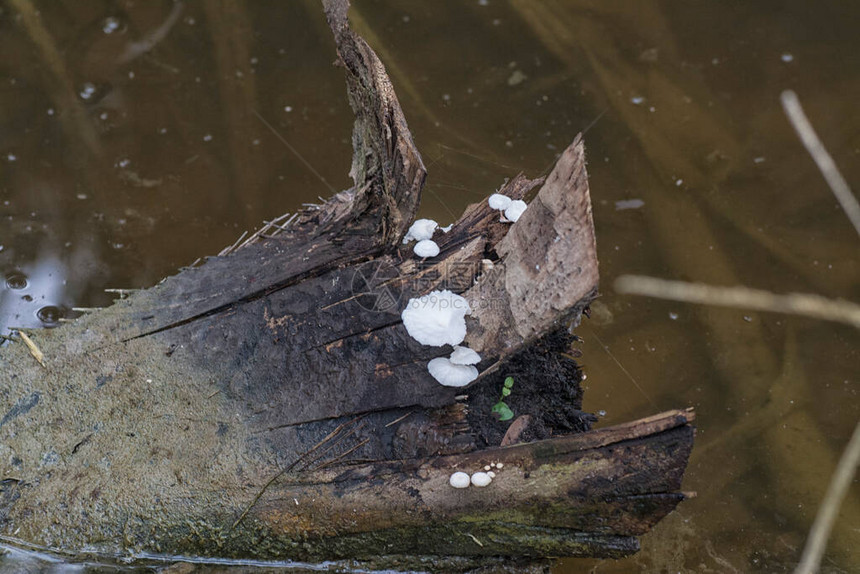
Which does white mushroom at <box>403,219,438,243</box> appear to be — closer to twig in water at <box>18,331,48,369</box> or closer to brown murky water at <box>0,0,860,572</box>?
brown murky water at <box>0,0,860,572</box>

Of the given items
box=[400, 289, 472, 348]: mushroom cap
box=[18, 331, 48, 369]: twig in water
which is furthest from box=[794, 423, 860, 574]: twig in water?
box=[18, 331, 48, 369]: twig in water

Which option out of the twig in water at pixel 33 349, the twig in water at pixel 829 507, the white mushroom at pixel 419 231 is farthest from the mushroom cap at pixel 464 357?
the twig in water at pixel 829 507

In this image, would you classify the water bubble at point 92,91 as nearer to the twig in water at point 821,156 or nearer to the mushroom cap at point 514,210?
the mushroom cap at point 514,210

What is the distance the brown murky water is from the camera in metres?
2.99

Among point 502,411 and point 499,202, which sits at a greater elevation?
point 499,202

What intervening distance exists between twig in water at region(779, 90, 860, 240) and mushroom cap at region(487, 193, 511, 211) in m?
2.22

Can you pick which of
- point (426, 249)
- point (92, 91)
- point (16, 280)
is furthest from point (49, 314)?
point (426, 249)

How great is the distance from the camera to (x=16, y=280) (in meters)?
3.03

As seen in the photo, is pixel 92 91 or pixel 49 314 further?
pixel 92 91

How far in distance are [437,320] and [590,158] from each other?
198 cm

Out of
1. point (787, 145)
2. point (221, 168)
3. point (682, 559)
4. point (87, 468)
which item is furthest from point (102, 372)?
point (787, 145)

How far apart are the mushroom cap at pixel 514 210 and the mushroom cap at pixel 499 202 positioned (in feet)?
0.05

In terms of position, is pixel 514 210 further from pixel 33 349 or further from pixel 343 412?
pixel 33 349

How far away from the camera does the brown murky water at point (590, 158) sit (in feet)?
9.80
